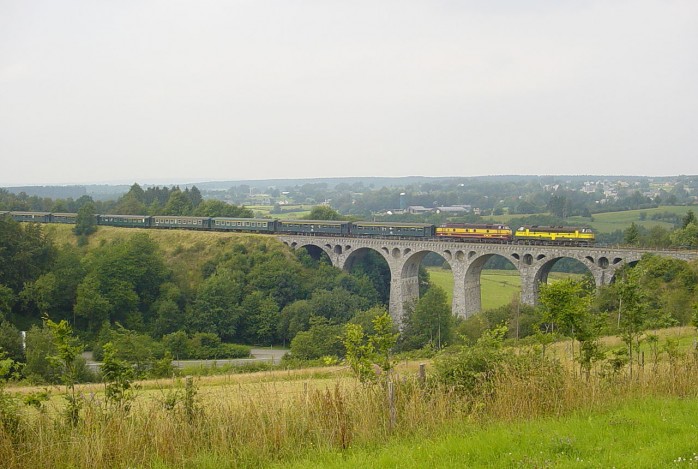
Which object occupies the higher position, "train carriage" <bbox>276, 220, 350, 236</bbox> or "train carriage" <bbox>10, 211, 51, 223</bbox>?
"train carriage" <bbox>10, 211, 51, 223</bbox>

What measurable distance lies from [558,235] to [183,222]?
3892 centimetres

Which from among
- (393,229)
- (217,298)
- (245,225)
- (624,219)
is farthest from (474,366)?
(624,219)

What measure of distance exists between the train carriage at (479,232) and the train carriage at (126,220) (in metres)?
33.6

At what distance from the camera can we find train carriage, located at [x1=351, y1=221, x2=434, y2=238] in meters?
53.0

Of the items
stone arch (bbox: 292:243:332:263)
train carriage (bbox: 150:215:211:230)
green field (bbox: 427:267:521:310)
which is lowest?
green field (bbox: 427:267:521:310)

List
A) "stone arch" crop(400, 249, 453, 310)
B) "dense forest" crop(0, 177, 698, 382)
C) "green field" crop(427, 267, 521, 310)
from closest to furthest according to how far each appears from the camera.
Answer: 1. "dense forest" crop(0, 177, 698, 382)
2. "stone arch" crop(400, 249, 453, 310)
3. "green field" crop(427, 267, 521, 310)

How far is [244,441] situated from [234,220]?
55.9 m

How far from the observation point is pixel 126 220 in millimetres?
68688

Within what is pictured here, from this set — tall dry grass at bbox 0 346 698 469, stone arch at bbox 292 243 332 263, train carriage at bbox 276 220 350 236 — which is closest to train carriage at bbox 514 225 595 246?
train carriage at bbox 276 220 350 236

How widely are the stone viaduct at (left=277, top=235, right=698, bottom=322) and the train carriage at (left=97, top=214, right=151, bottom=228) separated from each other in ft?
58.6

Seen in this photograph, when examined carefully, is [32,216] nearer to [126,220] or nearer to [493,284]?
[126,220]

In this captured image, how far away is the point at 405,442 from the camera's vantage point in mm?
9398

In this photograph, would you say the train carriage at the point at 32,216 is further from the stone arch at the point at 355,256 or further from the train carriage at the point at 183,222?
the stone arch at the point at 355,256

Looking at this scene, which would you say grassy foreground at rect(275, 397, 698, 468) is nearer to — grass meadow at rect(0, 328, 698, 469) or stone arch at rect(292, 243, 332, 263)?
grass meadow at rect(0, 328, 698, 469)
